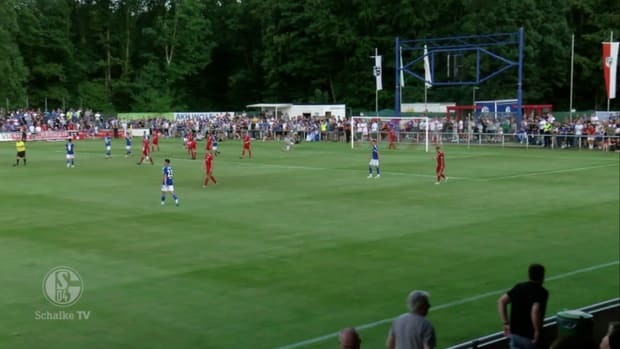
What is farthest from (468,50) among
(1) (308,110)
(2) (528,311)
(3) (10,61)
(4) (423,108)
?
(2) (528,311)

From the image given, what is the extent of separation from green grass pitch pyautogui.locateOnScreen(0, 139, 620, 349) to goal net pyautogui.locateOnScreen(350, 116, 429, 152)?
2136cm

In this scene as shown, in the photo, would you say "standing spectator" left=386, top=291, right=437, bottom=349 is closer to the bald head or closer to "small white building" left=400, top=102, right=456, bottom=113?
the bald head

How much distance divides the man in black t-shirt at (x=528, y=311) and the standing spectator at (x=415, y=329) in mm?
1464

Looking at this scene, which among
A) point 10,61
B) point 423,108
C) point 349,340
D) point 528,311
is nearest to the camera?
point 349,340

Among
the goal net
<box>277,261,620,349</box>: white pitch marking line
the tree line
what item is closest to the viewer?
<box>277,261,620,349</box>: white pitch marking line

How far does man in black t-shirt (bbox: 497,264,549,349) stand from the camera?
27.2 feet

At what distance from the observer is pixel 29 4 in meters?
86.5

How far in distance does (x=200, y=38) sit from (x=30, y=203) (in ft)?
231

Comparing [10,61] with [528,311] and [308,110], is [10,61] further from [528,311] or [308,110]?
[528,311]

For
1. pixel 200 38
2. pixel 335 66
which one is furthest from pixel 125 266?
pixel 200 38

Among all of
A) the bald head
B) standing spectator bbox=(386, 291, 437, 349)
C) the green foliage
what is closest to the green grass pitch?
standing spectator bbox=(386, 291, 437, 349)

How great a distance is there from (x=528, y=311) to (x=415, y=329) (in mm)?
1678

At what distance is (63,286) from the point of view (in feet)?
48.2

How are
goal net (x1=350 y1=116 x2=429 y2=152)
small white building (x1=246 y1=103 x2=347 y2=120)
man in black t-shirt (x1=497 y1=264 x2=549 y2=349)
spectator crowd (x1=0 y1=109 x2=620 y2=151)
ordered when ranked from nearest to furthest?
man in black t-shirt (x1=497 y1=264 x2=549 y2=349), spectator crowd (x1=0 y1=109 x2=620 y2=151), goal net (x1=350 y1=116 x2=429 y2=152), small white building (x1=246 y1=103 x2=347 y2=120)
